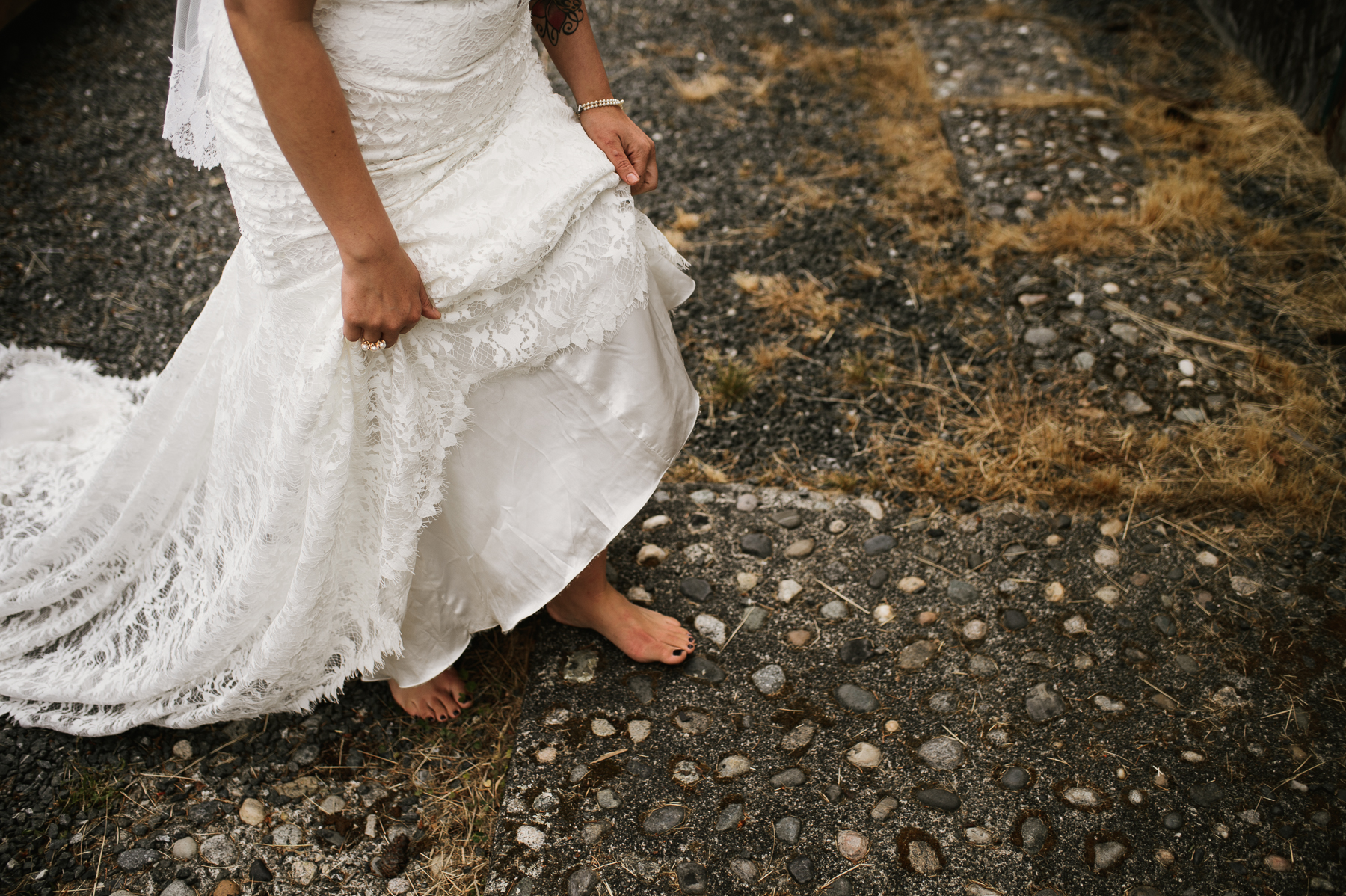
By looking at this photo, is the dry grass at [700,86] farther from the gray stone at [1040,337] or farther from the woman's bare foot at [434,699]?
the woman's bare foot at [434,699]

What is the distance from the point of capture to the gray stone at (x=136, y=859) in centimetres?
181

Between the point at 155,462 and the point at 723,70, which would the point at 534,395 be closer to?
the point at 155,462

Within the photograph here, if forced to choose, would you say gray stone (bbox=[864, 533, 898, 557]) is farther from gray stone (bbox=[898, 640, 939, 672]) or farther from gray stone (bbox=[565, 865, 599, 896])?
gray stone (bbox=[565, 865, 599, 896])

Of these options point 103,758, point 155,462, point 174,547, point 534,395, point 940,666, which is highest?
point 534,395

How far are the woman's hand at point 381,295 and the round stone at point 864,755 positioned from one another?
133 centimetres

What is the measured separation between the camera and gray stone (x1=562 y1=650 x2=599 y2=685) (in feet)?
6.86

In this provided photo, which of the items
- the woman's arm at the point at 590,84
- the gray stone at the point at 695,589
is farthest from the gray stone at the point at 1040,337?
the woman's arm at the point at 590,84

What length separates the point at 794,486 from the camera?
8.38 ft

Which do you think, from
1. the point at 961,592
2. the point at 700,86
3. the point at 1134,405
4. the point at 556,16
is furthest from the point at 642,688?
the point at 700,86

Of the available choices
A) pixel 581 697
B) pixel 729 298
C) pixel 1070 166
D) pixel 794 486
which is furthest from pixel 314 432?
pixel 1070 166

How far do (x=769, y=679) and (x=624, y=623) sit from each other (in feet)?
1.26

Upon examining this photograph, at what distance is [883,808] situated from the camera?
5.92ft

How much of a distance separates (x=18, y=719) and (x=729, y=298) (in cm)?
245

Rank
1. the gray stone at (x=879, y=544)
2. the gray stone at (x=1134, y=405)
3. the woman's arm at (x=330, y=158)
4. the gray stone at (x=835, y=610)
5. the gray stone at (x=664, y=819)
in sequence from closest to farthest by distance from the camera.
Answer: the woman's arm at (x=330, y=158)
the gray stone at (x=664, y=819)
the gray stone at (x=835, y=610)
the gray stone at (x=879, y=544)
the gray stone at (x=1134, y=405)
